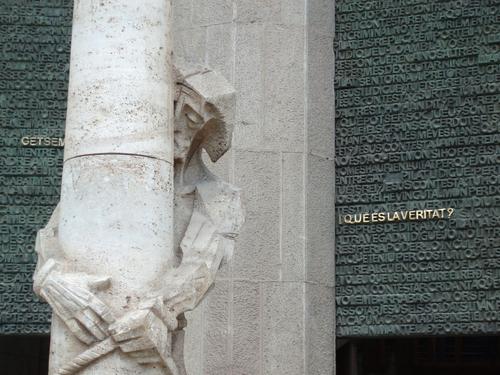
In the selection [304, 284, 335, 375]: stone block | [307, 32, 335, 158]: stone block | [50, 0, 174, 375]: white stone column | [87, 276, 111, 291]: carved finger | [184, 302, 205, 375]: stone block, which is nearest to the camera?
[87, 276, 111, 291]: carved finger

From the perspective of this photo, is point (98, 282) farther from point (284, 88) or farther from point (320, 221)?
point (284, 88)

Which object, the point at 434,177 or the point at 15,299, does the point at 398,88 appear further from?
the point at 15,299

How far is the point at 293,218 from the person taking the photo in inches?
494

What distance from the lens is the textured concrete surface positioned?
12.2m

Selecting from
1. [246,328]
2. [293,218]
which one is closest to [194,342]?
[246,328]

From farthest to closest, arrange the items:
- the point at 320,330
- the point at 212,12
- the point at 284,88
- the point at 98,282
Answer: the point at 212,12 < the point at 284,88 < the point at 320,330 < the point at 98,282

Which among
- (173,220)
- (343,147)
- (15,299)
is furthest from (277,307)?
(173,220)

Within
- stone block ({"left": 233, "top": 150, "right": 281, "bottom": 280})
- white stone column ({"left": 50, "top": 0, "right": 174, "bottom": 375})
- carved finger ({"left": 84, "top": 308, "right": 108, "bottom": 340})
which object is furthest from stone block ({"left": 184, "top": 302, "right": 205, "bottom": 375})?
carved finger ({"left": 84, "top": 308, "right": 108, "bottom": 340})

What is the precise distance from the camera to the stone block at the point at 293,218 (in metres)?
12.4

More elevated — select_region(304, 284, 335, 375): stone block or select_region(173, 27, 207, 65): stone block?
select_region(173, 27, 207, 65): stone block

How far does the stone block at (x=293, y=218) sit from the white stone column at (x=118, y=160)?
15.1ft

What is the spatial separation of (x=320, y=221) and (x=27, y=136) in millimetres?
3436

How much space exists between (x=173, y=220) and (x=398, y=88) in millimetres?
5532

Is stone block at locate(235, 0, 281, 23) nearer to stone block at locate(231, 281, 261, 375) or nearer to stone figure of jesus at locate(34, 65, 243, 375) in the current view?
stone block at locate(231, 281, 261, 375)
